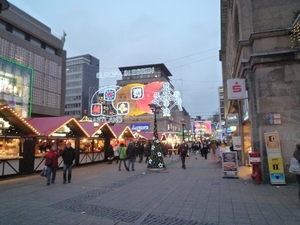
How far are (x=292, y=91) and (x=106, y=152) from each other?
1732 cm

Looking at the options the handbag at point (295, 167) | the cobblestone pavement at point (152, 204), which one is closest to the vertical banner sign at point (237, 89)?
the cobblestone pavement at point (152, 204)

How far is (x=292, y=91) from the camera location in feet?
33.9

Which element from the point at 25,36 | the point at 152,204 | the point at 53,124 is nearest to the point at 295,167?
the point at 152,204

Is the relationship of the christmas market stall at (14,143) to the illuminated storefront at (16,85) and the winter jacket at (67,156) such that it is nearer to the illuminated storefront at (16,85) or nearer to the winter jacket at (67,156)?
the winter jacket at (67,156)

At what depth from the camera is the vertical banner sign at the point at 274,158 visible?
9.67 metres

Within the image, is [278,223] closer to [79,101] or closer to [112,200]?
[112,200]

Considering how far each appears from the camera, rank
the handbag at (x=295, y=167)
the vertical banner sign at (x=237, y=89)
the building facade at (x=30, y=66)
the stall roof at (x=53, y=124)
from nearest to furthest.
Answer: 1. the handbag at (x=295, y=167)
2. the vertical banner sign at (x=237, y=89)
3. the stall roof at (x=53, y=124)
4. the building facade at (x=30, y=66)

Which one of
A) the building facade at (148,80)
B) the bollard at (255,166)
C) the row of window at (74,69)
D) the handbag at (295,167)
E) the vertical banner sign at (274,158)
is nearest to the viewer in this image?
the handbag at (295,167)

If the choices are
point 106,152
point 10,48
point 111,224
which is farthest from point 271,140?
point 10,48

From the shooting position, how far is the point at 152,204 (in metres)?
7.10

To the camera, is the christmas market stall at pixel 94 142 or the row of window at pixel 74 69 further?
the row of window at pixel 74 69

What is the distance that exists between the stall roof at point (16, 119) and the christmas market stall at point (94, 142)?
19.6ft

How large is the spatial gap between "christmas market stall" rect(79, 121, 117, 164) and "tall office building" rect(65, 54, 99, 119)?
75.0 metres

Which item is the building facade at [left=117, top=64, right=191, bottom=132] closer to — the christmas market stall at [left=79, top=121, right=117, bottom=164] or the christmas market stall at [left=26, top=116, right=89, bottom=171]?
the christmas market stall at [left=79, top=121, right=117, bottom=164]
